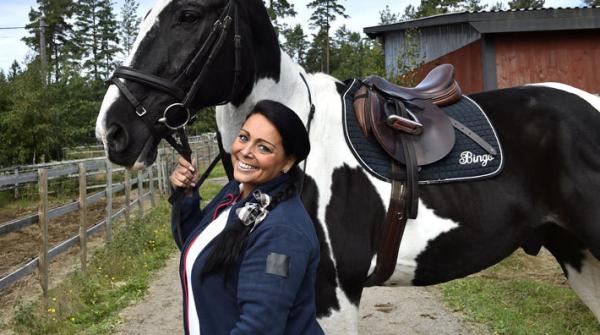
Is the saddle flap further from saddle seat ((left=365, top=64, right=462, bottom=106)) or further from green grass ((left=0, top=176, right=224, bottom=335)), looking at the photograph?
green grass ((left=0, top=176, right=224, bottom=335))

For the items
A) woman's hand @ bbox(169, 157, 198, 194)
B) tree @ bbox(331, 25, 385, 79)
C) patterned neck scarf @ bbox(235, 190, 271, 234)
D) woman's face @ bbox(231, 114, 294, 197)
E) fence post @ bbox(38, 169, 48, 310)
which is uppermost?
tree @ bbox(331, 25, 385, 79)

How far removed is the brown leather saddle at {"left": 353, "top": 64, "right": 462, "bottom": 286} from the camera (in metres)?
2.38

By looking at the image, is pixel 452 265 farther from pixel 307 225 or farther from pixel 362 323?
pixel 362 323

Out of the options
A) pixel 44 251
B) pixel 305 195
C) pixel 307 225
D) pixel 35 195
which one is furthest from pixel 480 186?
pixel 35 195

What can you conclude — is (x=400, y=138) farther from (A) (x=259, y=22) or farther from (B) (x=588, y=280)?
(B) (x=588, y=280)

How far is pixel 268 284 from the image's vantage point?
1305mm

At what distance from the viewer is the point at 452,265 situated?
8.48 feet

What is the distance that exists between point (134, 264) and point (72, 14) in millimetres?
49371

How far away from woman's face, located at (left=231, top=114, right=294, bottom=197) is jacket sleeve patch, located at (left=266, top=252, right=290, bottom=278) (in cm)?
29

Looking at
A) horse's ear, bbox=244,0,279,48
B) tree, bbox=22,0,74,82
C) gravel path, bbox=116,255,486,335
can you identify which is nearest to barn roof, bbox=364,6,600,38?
gravel path, bbox=116,255,486,335

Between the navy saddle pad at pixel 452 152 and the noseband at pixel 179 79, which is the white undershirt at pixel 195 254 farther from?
the navy saddle pad at pixel 452 152

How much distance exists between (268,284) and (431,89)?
1.87m

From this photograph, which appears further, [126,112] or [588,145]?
[588,145]

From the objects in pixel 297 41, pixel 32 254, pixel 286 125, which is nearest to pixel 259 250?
pixel 286 125
